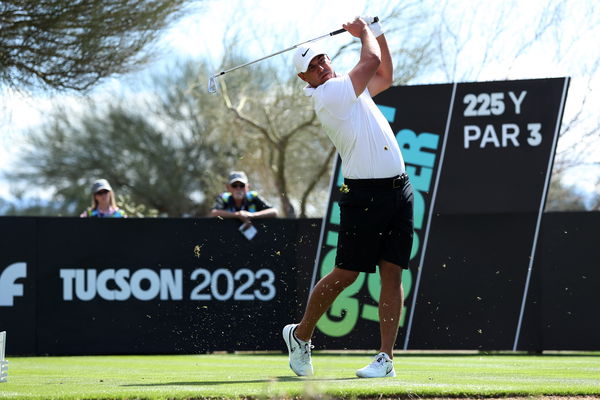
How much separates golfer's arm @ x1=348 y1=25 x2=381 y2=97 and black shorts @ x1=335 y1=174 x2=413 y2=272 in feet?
1.92

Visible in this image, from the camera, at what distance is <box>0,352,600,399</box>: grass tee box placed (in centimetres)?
557

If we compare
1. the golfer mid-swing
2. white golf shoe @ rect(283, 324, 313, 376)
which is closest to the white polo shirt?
the golfer mid-swing

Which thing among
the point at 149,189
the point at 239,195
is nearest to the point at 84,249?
the point at 239,195

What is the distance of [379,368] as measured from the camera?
6480 millimetres

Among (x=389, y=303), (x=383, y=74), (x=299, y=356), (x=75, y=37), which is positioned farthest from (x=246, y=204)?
(x=75, y=37)

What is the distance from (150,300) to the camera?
10508mm

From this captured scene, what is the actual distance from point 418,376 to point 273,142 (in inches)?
592

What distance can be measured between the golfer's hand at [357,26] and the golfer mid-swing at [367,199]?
8 centimetres

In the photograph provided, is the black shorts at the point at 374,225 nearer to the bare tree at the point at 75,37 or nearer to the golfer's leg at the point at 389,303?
the golfer's leg at the point at 389,303

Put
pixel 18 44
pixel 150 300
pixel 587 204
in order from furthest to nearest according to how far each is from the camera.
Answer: pixel 587 204 → pixel 18 44 → pixel 150 300

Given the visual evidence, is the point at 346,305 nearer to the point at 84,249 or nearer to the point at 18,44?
the point at 84,249

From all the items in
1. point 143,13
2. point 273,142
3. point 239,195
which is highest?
point 143,13

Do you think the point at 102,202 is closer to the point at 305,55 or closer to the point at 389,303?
the point at 305,55

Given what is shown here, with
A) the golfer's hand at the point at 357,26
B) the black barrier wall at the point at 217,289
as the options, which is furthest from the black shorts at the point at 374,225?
the black barrier wall at the point at 217,289
